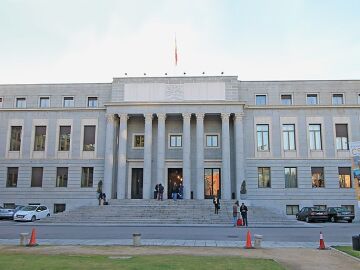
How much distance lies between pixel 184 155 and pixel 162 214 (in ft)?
27.9

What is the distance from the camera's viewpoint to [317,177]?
4006 centimetres

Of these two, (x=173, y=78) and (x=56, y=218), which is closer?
(x=56, y=218)

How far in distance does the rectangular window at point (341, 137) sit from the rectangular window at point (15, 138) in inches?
1370

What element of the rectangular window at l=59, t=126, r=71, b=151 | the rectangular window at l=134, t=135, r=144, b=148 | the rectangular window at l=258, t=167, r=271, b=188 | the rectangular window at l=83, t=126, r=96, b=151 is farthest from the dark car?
the rectangular window at l=59, t=126, r=71, b=151

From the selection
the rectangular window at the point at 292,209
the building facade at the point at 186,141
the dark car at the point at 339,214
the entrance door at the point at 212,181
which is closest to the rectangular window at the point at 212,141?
the building facade at the point at 186,141

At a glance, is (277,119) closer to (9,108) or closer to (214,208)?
(214,208)

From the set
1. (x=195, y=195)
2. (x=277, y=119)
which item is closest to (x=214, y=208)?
(x=195, y=195)

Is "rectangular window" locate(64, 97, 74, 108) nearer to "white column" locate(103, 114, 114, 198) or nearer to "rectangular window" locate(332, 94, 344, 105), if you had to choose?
"white column" locate(103, 114, 114, 198)

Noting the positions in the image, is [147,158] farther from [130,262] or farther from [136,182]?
[130,262]

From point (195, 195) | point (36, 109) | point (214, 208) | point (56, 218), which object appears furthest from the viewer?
point (36, 109)

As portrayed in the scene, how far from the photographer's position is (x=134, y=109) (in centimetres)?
4059

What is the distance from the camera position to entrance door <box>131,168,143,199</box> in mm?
41406

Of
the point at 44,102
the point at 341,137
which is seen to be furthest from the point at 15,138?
the point at 341,137

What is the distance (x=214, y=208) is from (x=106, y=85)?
18.8 meters
